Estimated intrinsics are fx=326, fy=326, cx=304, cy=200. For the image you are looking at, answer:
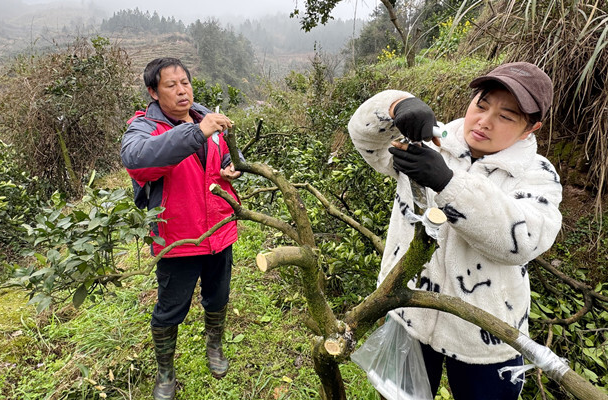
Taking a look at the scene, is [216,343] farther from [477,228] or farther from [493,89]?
[493,89]

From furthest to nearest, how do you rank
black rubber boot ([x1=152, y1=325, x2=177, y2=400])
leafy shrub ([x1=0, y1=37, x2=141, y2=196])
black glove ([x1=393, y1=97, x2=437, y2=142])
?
leafy shrub ([x1=0, y1=37, x2=141, y2=196]) < black rubber boot ([x1=152, y1=325, x2=177, y2=400]) < black glove ([x1=393, y1=97, x2=437, y2=142])

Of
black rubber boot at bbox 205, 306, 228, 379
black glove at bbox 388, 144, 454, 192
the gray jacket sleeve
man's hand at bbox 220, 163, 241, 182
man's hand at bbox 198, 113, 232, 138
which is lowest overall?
black rubber boot at bbox 205, 306, 228, 379

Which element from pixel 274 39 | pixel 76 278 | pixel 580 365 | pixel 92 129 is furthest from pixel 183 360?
pixel 274 39

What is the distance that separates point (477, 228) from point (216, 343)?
1980mm

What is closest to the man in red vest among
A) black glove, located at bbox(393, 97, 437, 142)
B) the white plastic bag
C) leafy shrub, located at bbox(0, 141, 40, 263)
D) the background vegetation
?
the background vegetation

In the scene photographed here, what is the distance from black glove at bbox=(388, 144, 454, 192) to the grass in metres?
1.65

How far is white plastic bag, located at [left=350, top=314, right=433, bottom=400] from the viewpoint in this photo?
1307 millimetres

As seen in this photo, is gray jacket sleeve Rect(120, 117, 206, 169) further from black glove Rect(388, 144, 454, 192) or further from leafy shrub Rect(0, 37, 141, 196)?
leafy shrub Rect(0, 37, 141, 196)

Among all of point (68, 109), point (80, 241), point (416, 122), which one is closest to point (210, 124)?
point (80, 241)

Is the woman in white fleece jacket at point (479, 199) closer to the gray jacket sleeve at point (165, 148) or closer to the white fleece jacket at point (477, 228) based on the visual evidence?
the white fleece jacket at point (477, 228)

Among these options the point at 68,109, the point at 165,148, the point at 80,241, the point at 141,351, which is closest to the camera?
the point at 80,241

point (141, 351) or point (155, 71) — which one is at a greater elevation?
point (155, 71)

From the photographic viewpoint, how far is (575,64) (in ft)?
7.10

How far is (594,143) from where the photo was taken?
2.27m
